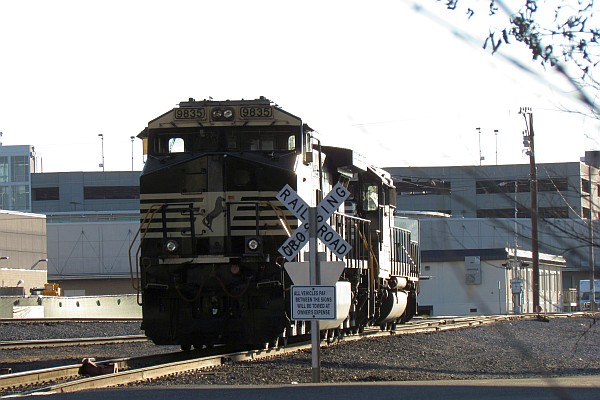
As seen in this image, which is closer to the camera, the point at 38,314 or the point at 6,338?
the point at 6,338

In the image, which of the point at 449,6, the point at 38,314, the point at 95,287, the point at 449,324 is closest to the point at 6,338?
the point at 449,324

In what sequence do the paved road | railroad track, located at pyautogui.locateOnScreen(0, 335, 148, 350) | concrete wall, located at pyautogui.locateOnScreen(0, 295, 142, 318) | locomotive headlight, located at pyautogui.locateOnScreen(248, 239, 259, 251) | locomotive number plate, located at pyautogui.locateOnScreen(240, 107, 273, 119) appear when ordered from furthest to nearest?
concrete wall, located at pyautogui.locateOnScreen(0, 295, 142, 318) → railroad track, located at pyautogui.locateOnScreen(0, 335, 148, 350) → locomotive number plate, located at pyautogui.locateOnScreen(240, 107, 273, 119) → locomotive headlight, located at pyautogui.locateOnScreen(248, 239, 259, 251) → the paved road

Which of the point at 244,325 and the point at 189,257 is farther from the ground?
the point at 189,257

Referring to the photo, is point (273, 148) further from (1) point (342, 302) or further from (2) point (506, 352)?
(2) point (506, 352)

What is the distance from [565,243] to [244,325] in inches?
416

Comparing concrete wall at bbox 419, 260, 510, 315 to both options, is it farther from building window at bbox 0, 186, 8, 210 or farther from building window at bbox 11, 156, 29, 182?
building window at bbox 0, 186, 8, 210

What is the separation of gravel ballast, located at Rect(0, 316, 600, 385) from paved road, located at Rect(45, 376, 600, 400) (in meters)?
0.49

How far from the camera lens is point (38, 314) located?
3909 centimetres

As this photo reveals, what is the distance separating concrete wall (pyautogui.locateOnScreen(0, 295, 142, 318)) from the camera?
37.8 meters

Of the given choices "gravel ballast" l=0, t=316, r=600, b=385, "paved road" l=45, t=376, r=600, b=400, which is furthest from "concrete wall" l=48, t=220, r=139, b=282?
"paved road" l=45, t=376, r=600, b=400

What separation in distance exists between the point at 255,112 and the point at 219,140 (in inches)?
27.7

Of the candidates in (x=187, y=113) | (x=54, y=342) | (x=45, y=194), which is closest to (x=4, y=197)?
(x=45, y=194)

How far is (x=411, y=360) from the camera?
16.1m

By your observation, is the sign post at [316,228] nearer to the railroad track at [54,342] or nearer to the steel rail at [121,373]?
the steel rail at [121,373]
